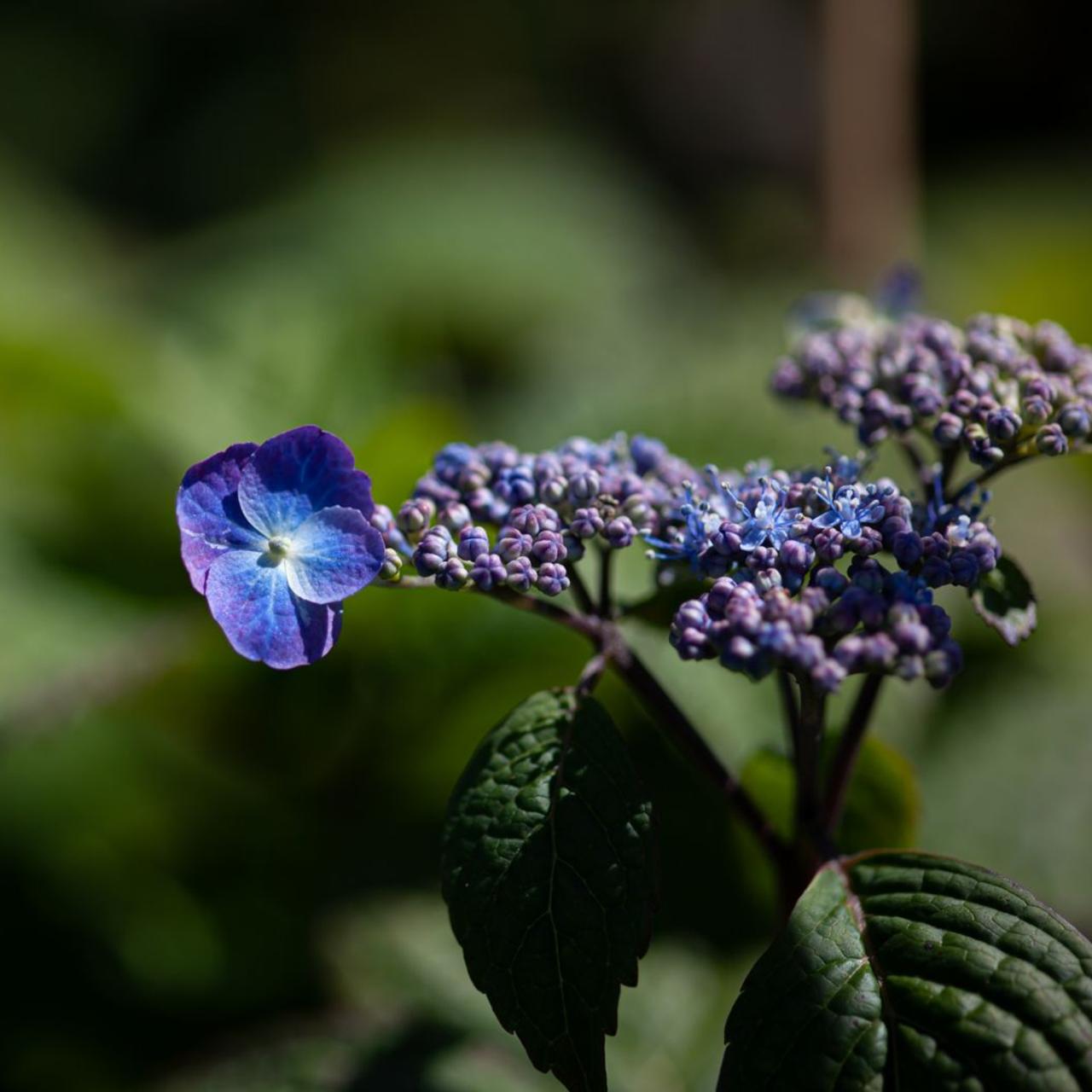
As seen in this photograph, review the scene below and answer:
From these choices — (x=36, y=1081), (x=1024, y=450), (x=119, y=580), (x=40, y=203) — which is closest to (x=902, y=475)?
(x=1024, y=450)

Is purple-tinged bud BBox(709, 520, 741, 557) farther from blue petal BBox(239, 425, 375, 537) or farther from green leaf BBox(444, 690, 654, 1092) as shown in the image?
blue petal BBox(239, 425, 375, 537)

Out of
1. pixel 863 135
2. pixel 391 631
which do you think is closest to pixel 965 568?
pixel 391 631

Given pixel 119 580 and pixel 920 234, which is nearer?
pixel 119 580

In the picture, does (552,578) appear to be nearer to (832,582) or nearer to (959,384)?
(832,582)

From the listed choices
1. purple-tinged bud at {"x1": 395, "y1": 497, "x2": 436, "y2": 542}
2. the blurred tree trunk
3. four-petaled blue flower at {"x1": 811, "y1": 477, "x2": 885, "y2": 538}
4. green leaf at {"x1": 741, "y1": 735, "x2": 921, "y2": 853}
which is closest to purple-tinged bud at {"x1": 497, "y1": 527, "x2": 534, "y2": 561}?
purple-tinged bud at {"x1": 395, "y1": 497, "x2": 436, "y2": 542}

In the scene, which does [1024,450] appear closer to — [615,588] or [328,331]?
[615,588]

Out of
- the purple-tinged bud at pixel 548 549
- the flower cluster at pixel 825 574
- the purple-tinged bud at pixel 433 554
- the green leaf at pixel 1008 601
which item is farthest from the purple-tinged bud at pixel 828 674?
the purple-tinged bud at pixel 433 554
